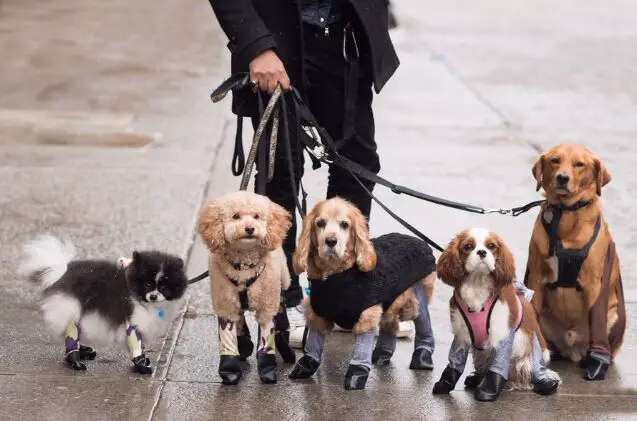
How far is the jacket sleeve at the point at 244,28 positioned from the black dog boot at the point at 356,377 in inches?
55.9

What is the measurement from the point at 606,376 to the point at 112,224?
138 inches

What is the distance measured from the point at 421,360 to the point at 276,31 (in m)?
1.64

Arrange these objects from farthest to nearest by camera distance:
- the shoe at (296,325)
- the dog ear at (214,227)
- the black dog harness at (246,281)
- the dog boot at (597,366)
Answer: the shoe at (296,325) < the dog boot at (597,366) < the black dog harness at (246,281) < the dog ear at (214,227)

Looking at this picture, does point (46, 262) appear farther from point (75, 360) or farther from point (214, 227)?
point (214, 227)

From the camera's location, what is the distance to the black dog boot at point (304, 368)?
5261 millimetres

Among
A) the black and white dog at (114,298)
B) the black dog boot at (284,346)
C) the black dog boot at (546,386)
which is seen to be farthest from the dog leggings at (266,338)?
the black dog boot at (546,386)

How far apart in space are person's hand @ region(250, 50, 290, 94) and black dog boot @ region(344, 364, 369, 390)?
1255mm

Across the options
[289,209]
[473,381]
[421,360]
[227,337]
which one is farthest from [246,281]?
[473,381]

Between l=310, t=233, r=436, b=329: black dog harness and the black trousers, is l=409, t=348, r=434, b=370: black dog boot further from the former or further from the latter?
the black trousers

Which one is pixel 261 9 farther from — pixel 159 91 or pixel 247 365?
pixel 159 91

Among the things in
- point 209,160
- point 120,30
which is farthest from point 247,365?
point 120,30

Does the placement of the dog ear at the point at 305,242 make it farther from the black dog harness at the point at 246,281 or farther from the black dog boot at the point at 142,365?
the black dog boot at the point at 142,365

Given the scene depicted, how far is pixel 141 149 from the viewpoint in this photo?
952 cm

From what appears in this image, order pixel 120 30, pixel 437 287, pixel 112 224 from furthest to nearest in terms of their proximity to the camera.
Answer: pixel 120 30
pixel 112 224
pixel 437 287
